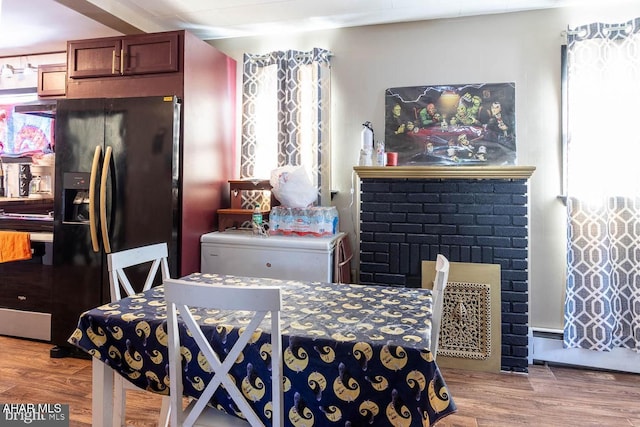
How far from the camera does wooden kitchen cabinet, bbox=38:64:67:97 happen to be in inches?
134

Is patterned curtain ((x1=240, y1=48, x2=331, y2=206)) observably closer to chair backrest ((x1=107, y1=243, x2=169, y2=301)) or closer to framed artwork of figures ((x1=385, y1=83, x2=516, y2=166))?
framed artwork of figures ((x1=385, y1=83, x2=516, y2=166))

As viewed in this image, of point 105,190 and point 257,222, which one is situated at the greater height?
point 105,190

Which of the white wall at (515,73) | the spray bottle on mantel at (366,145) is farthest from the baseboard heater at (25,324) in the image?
the spray bottle on mantel at (366,145)

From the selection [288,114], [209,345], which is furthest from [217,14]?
[209,345]

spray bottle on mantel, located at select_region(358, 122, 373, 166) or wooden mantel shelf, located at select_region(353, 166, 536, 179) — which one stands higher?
spray bottle on mantel, located at select_region(358, 122, 373, 166)

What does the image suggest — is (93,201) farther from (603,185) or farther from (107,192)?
(603,185)

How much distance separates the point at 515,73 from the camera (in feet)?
9.56

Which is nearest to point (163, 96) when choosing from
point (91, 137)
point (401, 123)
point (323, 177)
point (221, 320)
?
point (91, 137)

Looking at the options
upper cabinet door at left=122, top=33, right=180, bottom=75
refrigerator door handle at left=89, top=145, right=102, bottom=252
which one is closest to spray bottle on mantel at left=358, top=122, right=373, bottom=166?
upper cabinet door at left=122, top=33, right=180, bottom=75

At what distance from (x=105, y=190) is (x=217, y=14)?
4.87 feet

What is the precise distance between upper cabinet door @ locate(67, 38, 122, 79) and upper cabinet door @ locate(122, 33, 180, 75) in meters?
0.07

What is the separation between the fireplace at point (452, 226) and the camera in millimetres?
2699

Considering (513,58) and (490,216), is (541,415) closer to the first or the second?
(490,216)

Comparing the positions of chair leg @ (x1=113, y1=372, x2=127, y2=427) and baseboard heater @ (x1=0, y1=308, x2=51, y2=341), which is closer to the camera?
chair leg @ (x1=113, y1=372, x2=127, y2=427)
